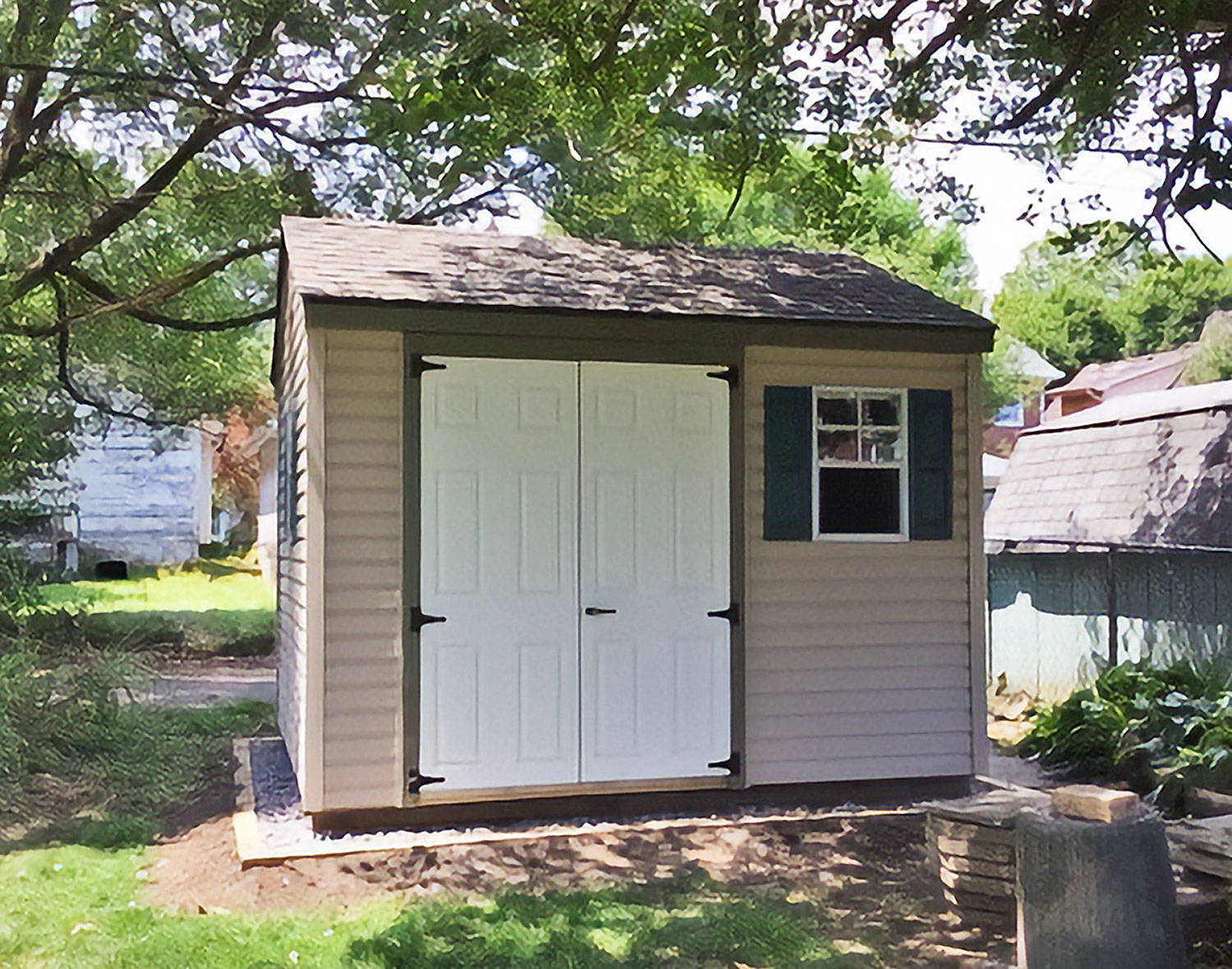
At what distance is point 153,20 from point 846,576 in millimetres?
9524

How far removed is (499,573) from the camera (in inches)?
271

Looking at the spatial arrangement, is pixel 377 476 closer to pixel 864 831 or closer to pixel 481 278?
pixel 481 278

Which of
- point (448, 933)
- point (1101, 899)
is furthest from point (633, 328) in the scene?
point (1101, 899)

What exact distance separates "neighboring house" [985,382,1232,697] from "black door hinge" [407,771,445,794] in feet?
19.4

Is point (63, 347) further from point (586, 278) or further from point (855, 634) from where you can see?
point (855, 634)

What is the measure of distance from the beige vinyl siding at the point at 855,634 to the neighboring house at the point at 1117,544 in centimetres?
268

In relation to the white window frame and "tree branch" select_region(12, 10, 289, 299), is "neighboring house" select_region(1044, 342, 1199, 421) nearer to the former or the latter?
"tree branch" select_region(12, 10, 289, 299)

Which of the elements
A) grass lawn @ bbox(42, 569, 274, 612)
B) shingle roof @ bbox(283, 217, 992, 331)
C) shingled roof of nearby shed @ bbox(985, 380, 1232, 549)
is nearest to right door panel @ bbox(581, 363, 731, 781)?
shingle roof @ bbox(283, 217, 992, 331)

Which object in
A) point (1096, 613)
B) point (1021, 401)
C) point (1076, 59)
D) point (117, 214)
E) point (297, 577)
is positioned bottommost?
point (1096, 613)

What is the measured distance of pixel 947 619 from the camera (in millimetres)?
7645

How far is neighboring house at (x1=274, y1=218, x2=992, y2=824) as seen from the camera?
663 centimetres

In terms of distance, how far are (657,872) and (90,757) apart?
4.45 m

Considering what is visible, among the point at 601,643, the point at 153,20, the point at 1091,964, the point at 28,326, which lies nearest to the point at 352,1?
the point at 153,20

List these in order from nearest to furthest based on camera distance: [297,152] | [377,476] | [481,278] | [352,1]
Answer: [377,476]
[481,278]
[352,1]
[297,152]
